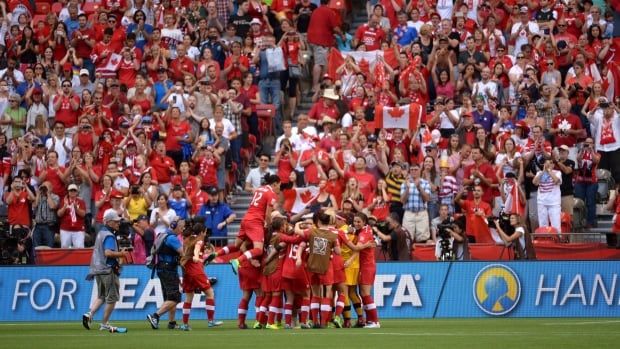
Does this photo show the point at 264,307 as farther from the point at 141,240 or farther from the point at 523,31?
the point at 523,31

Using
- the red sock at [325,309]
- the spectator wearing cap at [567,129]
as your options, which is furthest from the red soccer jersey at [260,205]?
the spectator wearing cap at [567,129]

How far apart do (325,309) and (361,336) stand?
2508 mm

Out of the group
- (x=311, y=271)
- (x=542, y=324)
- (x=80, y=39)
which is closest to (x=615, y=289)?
(x=542, y=324)

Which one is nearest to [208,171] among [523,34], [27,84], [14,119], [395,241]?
[395,241]

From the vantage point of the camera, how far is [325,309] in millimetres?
22562

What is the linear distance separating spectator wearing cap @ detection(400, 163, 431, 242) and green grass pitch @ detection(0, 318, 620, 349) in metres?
4.46

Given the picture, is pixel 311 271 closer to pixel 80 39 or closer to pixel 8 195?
pixel 8 195

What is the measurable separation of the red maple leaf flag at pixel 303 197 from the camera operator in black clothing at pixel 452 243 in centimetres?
343

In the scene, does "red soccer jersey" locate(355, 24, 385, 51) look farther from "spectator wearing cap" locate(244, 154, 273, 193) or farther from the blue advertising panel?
the blue advertising panel

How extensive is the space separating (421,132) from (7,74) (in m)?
11.3

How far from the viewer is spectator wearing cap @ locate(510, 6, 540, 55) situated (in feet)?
109

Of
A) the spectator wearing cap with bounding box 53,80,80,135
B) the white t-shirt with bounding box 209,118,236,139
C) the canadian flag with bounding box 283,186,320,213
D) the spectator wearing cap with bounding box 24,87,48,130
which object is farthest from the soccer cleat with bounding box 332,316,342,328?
the spectator wearing cap with bounding box 24,87,48,130

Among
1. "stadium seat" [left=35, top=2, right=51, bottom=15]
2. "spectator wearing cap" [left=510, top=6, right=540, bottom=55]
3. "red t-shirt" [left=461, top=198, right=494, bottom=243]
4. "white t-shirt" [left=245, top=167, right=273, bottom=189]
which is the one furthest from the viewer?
"stadium seat" [left=35, top=2, right=51, bottom=15]

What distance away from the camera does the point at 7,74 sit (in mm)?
35531
